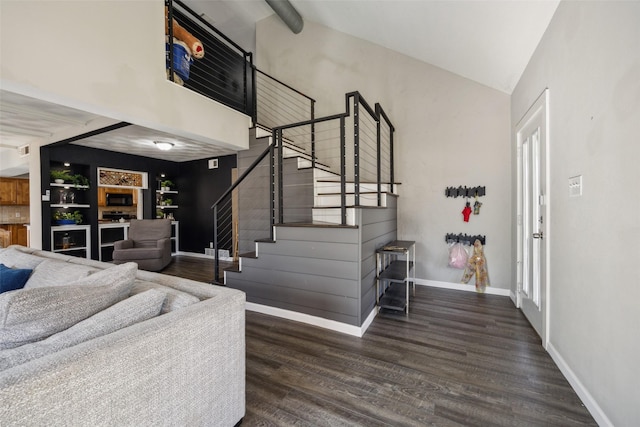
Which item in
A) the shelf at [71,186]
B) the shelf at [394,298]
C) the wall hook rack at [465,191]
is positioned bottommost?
the shelf at [394,298]

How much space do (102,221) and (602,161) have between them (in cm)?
814

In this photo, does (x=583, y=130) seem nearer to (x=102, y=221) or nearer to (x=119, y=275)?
(x=119, y=275)

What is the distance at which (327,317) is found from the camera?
106 inches

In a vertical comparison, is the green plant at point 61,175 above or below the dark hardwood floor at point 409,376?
above

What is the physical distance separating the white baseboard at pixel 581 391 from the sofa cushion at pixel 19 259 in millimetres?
3985

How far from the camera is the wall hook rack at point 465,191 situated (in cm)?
368

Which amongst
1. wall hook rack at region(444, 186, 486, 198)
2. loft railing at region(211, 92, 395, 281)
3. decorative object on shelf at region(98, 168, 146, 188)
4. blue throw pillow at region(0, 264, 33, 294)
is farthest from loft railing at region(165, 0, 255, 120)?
wall hook rack at region(444, 186, 486, 198)

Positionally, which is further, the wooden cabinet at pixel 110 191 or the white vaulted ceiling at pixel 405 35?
Answer: the wooden cabinet at pixel 110 191

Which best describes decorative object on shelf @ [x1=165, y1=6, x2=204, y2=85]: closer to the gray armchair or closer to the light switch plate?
the gray armchair

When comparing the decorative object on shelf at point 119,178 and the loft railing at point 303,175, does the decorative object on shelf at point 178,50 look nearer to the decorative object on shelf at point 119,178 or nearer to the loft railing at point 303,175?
the loft railing at point 303,175

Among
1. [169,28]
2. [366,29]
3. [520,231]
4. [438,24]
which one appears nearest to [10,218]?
[169,28]

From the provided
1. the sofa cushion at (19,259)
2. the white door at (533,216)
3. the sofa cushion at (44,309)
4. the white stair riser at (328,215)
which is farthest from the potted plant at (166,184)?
the white door at (533,216)

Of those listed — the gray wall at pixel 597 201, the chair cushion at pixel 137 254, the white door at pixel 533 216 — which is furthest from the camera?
the chair cushion at pixel 137 254

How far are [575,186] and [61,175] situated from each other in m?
7.62
